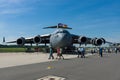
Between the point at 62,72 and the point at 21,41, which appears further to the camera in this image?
the point at 21,41

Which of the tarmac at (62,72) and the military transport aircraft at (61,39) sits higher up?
the military transport aircraft at (61,39)

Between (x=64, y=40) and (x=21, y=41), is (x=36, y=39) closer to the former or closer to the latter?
(x=21, y=41)

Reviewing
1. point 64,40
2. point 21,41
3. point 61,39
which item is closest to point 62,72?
point 64,40

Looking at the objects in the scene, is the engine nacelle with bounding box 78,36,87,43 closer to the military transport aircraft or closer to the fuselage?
the military transport aircraft

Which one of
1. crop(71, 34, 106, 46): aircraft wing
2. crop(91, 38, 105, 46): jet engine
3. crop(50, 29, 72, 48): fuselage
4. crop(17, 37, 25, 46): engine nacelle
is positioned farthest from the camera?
crop(91, 38, 105, 46): jet engine

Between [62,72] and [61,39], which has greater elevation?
[61,39]

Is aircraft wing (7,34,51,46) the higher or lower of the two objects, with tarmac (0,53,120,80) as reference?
higher

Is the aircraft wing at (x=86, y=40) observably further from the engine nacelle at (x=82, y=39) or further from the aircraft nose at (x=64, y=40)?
the aircraft nose at (x=64, y=40)

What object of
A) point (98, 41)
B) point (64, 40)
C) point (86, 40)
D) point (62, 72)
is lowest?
point (62, 72)

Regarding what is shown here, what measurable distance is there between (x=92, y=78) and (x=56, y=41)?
28.3 m

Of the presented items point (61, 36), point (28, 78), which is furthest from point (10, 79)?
point (61, 36)

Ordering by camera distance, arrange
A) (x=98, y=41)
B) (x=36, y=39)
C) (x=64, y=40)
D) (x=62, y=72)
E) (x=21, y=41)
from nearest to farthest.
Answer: (x=62, y=72) < (x=64, y=40) < (x=36, y=39) < (x=21, y=41) < (x=98, y=41)

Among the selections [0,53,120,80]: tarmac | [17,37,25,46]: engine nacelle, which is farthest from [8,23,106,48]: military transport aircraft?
[0,53,120,80]: tarmac

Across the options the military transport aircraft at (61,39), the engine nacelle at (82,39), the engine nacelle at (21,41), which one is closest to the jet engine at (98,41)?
the military transport aircraft at (61,39)
